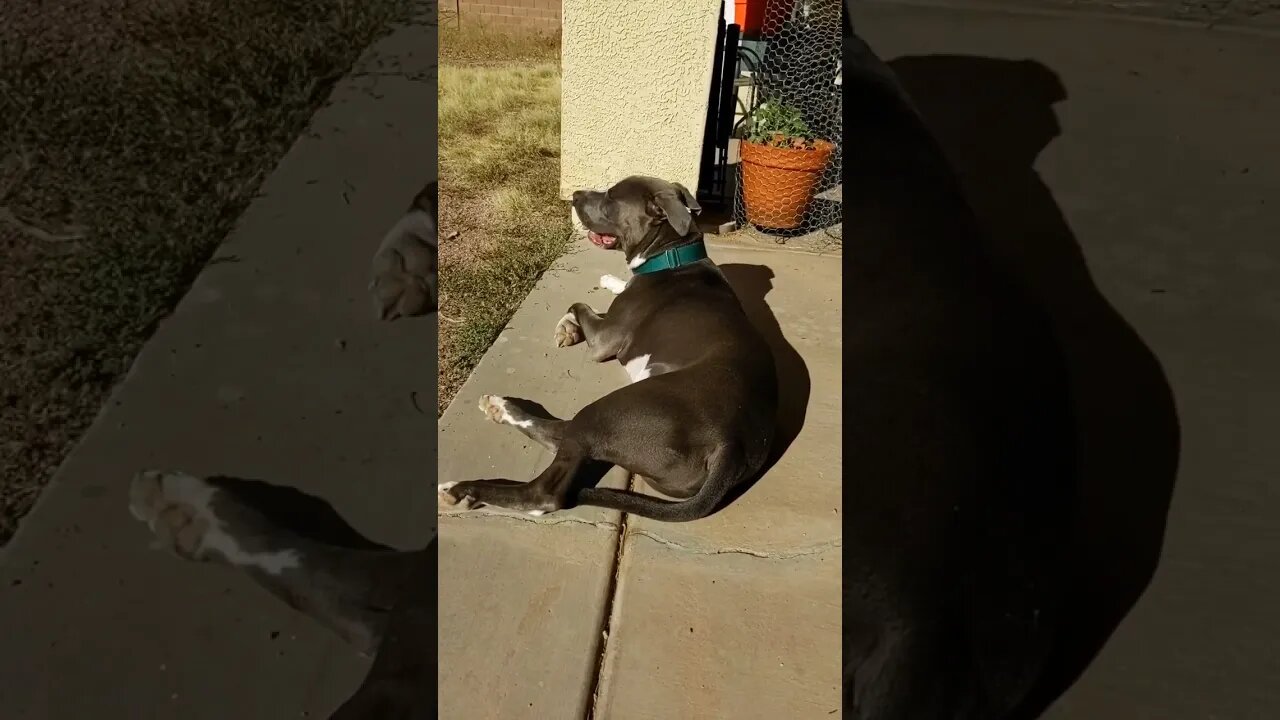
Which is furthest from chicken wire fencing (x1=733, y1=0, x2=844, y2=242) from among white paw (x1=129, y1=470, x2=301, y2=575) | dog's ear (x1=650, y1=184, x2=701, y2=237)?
white paw (x1=129, y1=470, x2=301, y2=575)

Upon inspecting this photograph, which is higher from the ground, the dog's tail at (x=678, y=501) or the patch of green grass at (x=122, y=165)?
the patch of green grass at (x=122, y=165)

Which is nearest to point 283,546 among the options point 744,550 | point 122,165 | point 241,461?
point 241,461

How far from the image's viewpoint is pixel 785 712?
1.91 metres

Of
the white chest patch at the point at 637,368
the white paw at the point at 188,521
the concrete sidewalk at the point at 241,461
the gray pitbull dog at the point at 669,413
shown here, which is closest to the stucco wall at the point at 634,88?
the concrete sidewalk at the point at 241,461

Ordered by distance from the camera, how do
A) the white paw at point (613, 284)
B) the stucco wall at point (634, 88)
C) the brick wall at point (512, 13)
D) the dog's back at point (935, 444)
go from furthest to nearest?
the brick wall at point (512, 13), the stucco wall at point (634, 88), the white paw at point (613, 284), the dog's back at point (935, 444)

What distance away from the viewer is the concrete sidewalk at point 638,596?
75.7 inches

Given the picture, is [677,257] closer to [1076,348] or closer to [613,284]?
[613,284]

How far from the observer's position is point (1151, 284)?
12.8 ft

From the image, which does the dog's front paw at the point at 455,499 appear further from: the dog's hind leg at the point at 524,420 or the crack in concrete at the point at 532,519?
the dog's hind leg at the point at 524,420

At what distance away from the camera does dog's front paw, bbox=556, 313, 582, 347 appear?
338cm

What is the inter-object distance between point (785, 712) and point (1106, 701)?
90 centimetres

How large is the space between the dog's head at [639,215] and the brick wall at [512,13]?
20.4 feet

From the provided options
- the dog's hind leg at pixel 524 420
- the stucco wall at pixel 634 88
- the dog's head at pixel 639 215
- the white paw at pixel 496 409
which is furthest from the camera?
the stucco wall at pixel 634 88

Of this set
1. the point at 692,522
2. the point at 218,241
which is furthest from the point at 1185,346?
the point at 218,241
